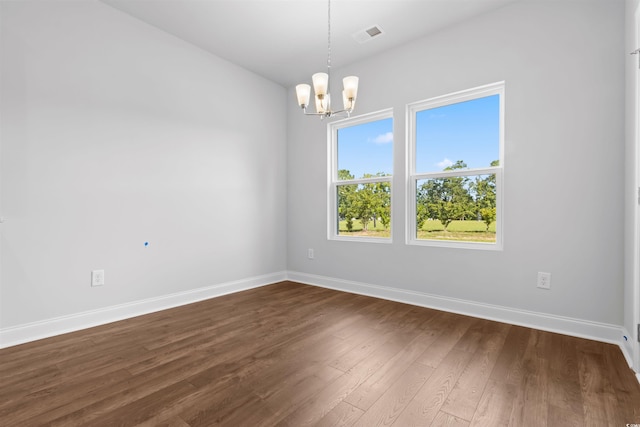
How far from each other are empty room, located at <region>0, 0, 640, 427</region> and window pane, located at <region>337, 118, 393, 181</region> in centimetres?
3

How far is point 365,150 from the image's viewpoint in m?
3.77

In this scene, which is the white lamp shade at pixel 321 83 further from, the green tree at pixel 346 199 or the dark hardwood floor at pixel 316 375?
the dark hardwood floor at pixel 316 375

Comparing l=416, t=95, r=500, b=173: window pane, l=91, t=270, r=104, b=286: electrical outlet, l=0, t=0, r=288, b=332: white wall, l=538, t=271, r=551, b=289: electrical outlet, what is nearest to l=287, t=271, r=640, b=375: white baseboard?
l=538, t=271, r=551, b=289: electrical outlet

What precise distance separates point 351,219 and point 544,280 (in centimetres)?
209

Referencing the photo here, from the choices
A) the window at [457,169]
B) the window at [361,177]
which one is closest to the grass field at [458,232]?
the window at [457,169]

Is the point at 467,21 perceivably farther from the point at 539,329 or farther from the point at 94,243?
the point at 94,243

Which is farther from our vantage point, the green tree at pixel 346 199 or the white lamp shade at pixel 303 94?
the green tree at pixel 346 199

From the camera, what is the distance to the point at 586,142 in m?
2.32

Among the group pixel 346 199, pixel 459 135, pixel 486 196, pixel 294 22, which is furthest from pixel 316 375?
pixel 294 22

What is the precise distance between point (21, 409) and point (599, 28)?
14.5 feet

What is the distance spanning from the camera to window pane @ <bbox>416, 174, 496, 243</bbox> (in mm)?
2873

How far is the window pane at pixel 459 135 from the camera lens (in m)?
2.87

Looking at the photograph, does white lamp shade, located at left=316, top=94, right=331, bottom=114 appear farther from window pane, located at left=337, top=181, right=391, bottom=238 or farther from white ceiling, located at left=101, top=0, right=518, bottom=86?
window pane, located at left=337, top=181, right=391, bottom=238

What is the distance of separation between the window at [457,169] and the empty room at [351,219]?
0.07 ft
